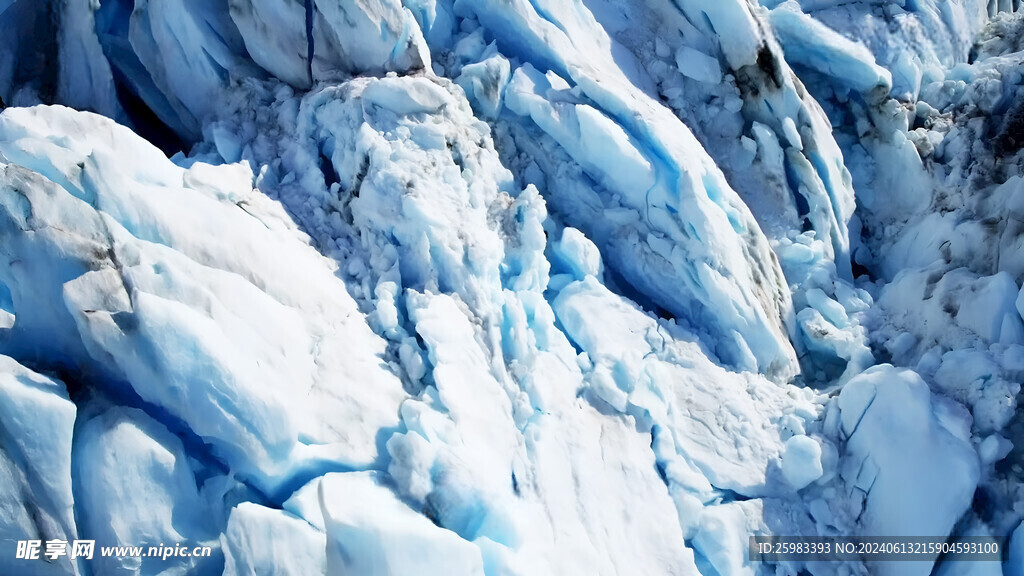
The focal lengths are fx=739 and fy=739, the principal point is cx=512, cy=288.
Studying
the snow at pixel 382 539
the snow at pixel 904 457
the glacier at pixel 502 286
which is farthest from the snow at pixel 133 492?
the snow at pixel 904 457

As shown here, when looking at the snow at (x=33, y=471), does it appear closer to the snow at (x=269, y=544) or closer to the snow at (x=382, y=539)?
the snow at (x=269, y=544)

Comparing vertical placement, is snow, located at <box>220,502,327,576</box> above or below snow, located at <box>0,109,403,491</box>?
below

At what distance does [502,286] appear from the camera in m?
3.86

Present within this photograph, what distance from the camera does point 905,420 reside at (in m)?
3.63

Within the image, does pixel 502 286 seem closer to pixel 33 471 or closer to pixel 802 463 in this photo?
pixel 802 463

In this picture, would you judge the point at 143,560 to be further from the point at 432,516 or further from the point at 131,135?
the point at 131,135

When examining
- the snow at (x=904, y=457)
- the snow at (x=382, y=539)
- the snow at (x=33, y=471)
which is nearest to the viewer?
the snow at (x=33, y=471)

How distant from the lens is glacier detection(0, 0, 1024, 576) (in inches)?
108

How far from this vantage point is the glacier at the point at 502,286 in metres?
2.75

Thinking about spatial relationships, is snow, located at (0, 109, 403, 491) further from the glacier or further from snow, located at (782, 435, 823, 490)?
snow, located at (782, 435, 823, 490)

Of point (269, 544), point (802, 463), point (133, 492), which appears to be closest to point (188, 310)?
point (133, 492)

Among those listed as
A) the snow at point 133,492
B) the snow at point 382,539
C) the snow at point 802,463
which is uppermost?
the snow at point 133,492

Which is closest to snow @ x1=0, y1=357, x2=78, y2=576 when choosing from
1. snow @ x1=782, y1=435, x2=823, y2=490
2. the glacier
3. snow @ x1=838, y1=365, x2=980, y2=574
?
the glacier

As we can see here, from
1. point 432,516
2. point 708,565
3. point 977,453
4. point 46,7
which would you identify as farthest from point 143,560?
point 46,7
